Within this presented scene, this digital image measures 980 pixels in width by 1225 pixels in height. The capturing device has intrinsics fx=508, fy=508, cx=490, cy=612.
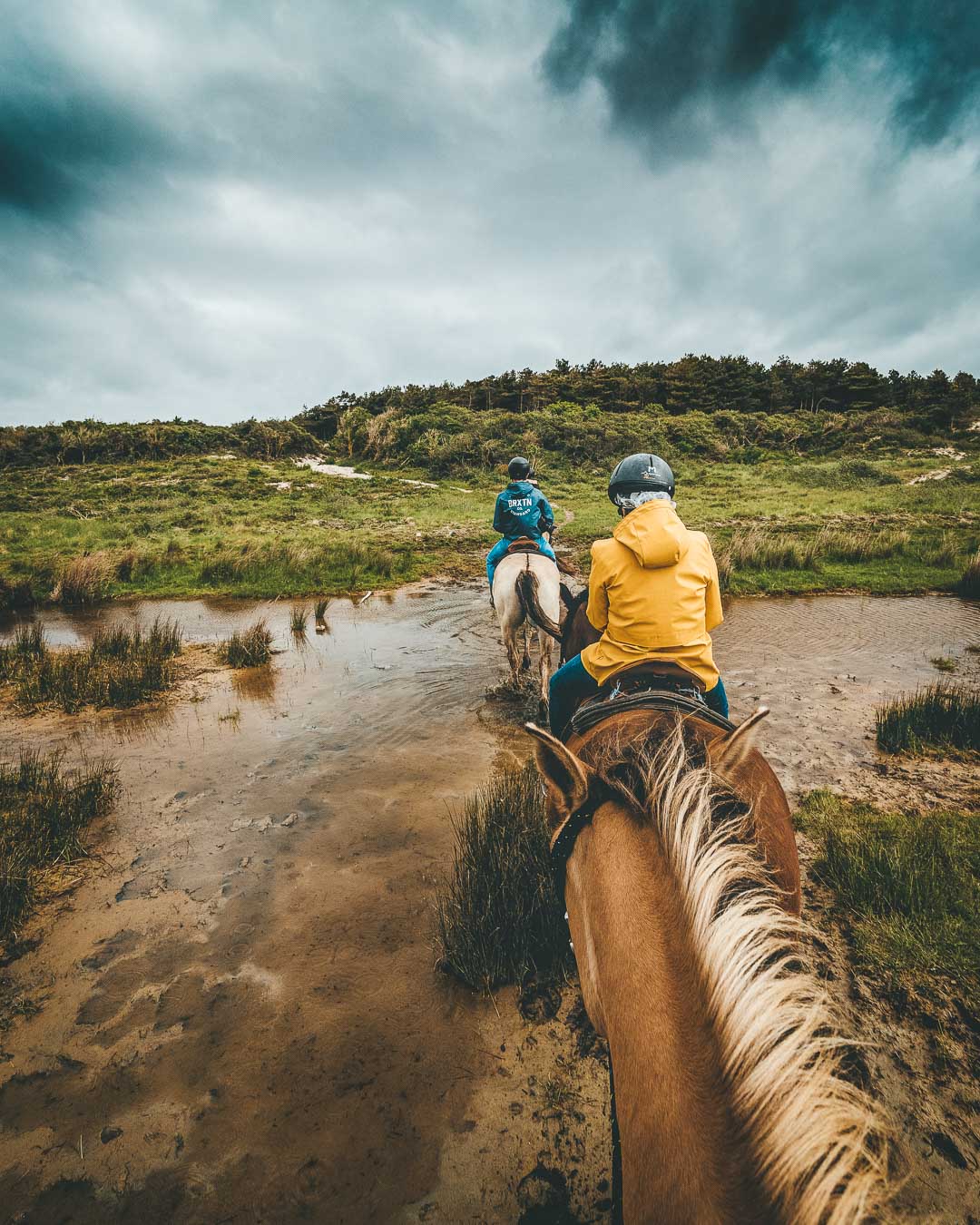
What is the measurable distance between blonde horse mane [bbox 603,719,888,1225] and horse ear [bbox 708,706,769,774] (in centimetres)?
34

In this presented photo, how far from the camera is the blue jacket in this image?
682cm

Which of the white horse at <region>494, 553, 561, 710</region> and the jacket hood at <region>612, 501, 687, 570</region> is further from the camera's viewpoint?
the white horse at <region>494, 553, 561, 710</region>

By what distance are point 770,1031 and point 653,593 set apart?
1.97 m

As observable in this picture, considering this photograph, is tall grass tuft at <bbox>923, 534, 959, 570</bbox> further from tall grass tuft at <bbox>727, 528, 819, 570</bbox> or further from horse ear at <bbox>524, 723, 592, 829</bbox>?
horse ear at <bbox>524, 723, 592, 829</bbox>

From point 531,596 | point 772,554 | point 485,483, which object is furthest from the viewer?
point 485,483

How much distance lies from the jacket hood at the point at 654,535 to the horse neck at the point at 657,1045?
1.44m

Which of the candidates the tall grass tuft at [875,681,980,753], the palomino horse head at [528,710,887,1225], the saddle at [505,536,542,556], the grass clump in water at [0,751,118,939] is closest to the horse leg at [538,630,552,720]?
the saddle at [505,536,542,556]

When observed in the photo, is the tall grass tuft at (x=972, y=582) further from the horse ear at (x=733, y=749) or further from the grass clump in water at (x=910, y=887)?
the horse ear at (x=733, y=749)

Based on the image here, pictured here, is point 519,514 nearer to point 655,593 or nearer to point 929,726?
point 655,593

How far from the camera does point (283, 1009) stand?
2.50 meters

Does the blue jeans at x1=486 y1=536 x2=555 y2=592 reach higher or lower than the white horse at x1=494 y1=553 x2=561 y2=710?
higher

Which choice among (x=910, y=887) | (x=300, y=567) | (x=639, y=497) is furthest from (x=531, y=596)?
(x=300, y=567)

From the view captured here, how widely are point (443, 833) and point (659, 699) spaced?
2335mm

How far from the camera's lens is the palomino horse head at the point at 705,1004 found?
84 cm
